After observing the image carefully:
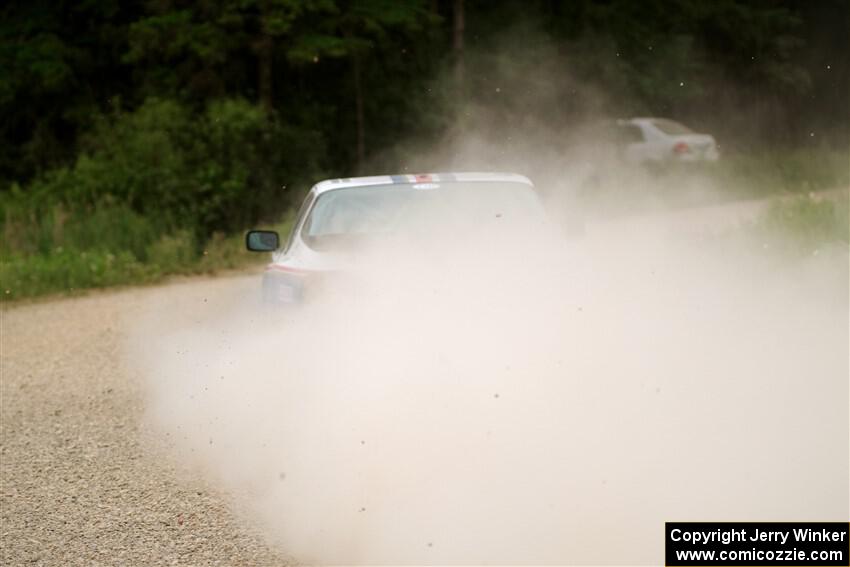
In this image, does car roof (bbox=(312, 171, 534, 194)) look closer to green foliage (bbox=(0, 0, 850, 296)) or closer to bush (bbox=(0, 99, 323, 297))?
bush (bbox=(0, 99, 323, 297))

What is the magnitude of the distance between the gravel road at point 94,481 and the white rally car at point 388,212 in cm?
131

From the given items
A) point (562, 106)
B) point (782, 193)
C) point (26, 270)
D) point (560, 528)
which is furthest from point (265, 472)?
point (562, 106)

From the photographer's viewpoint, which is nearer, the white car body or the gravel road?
the gravel road

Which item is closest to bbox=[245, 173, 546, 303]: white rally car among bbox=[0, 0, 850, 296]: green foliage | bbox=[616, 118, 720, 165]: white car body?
bbox=[0, 0, 850, 296]: green foliage

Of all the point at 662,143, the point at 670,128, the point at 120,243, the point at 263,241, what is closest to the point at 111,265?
the point at 120,243

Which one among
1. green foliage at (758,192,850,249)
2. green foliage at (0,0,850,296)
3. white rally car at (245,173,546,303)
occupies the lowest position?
green foliage at (0,0,850,296)

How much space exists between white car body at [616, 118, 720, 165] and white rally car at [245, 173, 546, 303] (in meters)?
24.5

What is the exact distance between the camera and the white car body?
32.8 meters

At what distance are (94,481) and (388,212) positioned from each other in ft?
7.54

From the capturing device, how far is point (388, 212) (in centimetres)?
770

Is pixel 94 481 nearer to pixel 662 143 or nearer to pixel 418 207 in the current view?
pixel 418 207

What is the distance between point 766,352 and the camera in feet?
25.3

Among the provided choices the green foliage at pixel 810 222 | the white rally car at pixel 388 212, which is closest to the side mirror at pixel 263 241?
the white rally car at pixel 388 212

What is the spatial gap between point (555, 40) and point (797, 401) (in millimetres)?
33394
